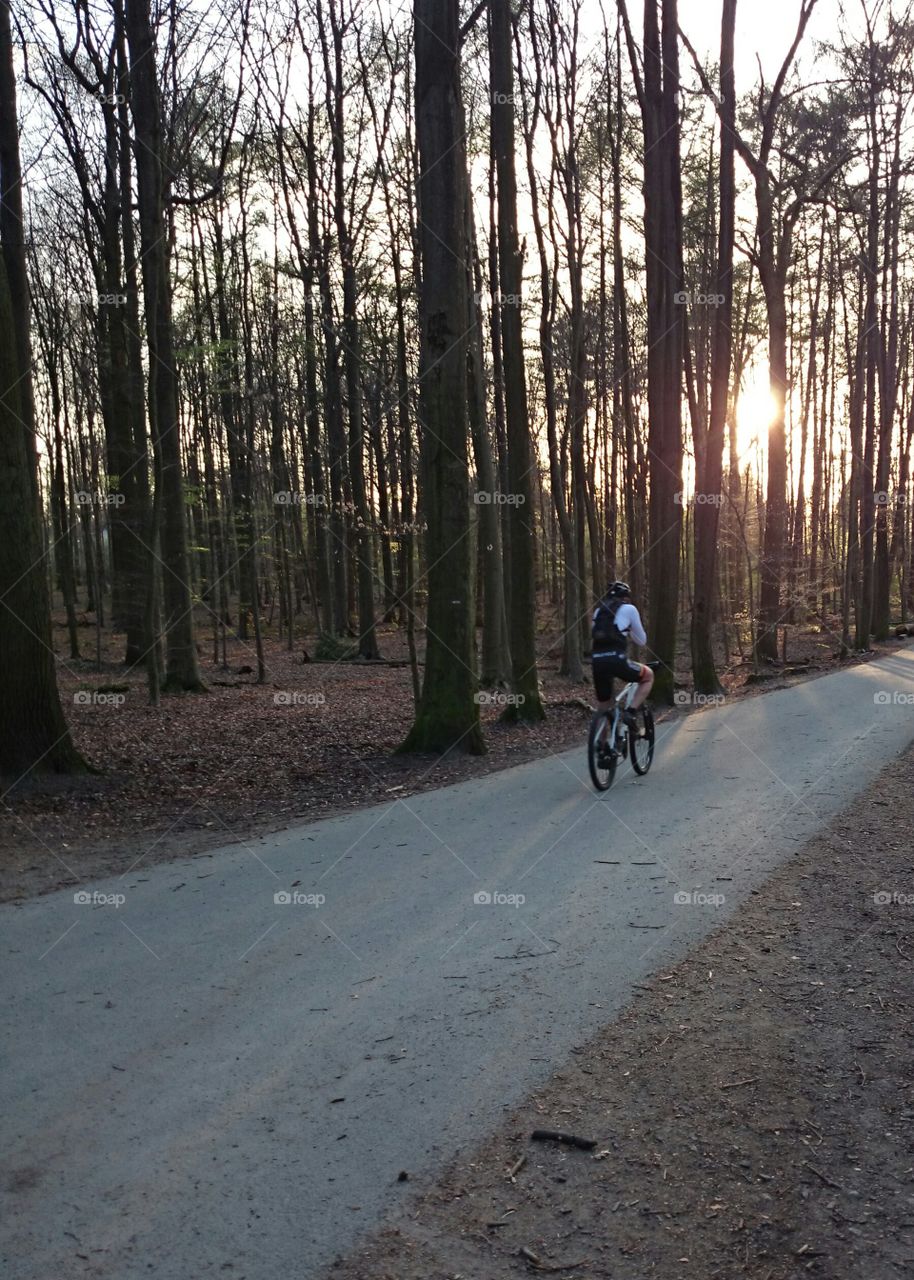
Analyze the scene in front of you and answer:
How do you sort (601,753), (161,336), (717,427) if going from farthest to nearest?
(717,427) < (161,336) < (601,753)

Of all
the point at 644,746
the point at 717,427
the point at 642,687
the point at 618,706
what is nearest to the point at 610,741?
the point at 618,706

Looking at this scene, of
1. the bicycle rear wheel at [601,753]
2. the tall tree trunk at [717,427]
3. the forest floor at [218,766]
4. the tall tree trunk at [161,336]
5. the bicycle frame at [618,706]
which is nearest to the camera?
the forest floor at [218,766]

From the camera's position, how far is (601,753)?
10.2 m

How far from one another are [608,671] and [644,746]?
1.20m

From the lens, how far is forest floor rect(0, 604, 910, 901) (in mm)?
Answer: 8609

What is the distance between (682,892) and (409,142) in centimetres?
2117

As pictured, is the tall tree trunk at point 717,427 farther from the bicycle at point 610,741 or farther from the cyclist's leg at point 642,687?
the bicycle at point 610,741

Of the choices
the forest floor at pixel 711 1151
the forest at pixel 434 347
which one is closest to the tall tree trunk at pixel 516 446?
the forest at pixel 434 347

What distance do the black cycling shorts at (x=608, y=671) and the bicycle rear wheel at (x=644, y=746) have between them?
62cm

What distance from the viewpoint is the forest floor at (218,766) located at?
861 centimetres

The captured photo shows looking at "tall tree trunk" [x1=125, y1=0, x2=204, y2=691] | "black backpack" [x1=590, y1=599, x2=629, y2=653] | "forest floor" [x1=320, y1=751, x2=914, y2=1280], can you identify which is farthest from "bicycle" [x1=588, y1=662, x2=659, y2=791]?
"tall tree trunk" [x1=125, y1=0, x2=204, y2=691]


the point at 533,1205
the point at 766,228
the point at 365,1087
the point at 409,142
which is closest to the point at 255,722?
the point at 365,1087

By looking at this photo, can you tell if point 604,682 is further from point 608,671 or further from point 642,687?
point 642,687

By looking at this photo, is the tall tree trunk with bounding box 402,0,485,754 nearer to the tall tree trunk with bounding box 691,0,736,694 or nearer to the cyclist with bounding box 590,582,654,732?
the cyclist with bounding box 590,582,654,732
